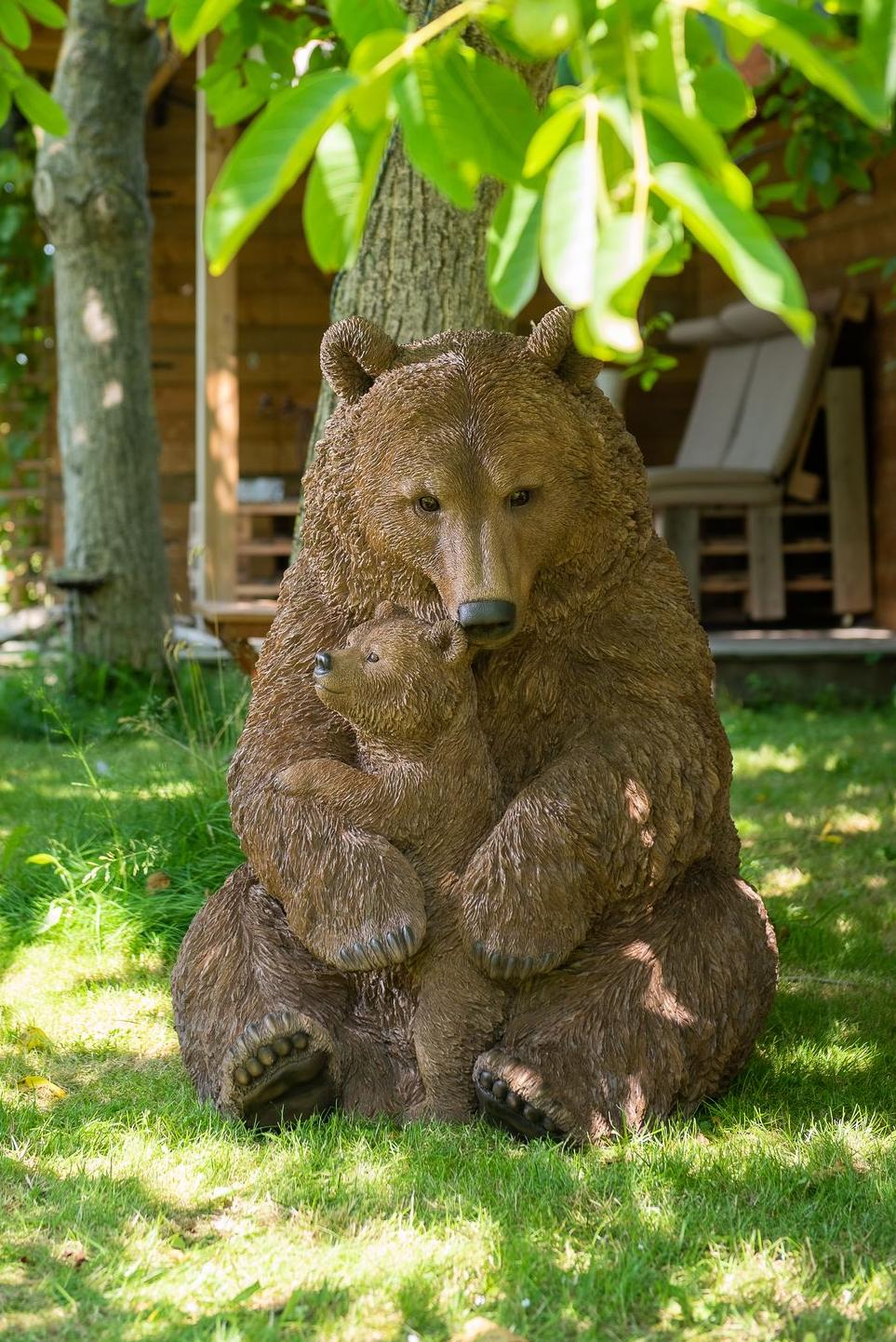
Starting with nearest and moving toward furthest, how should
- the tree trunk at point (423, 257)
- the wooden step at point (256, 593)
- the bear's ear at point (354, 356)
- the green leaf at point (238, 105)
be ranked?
the bear's ear at point (354, 356) < the green leaf at point (238, 105) < the tree trunk at point (423, 257) < the wooden step at point (256, 593)

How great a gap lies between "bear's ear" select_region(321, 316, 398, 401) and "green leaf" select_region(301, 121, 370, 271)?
142 centimetres

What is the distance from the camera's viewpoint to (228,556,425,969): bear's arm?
100 inches

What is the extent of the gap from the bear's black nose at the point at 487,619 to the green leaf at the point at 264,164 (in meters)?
1.22

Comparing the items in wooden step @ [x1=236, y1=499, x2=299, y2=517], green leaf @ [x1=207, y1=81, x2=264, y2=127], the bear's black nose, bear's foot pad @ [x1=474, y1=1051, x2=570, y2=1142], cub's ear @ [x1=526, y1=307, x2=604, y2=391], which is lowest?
bear's foot pad @ [x1=474, y1=1051, x2=570, y2=1142]

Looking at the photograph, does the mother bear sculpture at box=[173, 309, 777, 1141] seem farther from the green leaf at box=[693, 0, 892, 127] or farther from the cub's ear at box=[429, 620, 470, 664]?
the green leaf at box=[693, 0, 892, 127]

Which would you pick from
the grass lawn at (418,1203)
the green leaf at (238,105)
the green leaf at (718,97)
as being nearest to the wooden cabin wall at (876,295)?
the grass lawn at (418,1203)

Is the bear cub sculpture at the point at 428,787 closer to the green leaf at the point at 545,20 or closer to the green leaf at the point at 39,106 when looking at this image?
the green leaf at the point at 39,106

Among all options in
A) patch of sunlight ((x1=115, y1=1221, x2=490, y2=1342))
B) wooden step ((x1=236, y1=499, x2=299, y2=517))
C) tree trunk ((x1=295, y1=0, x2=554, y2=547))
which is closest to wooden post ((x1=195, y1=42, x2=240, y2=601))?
wooden step ((x1=236, y1=499, x2=299, y2=517))

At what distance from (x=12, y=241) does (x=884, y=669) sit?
318 inches

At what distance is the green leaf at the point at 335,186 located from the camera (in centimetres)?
131

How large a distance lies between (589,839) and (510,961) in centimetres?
25

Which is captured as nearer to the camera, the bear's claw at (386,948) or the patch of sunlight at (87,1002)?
the bear's claw at (386,948)

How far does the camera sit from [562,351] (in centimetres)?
269

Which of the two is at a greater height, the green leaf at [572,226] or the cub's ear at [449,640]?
the green leaf at [572,226]
